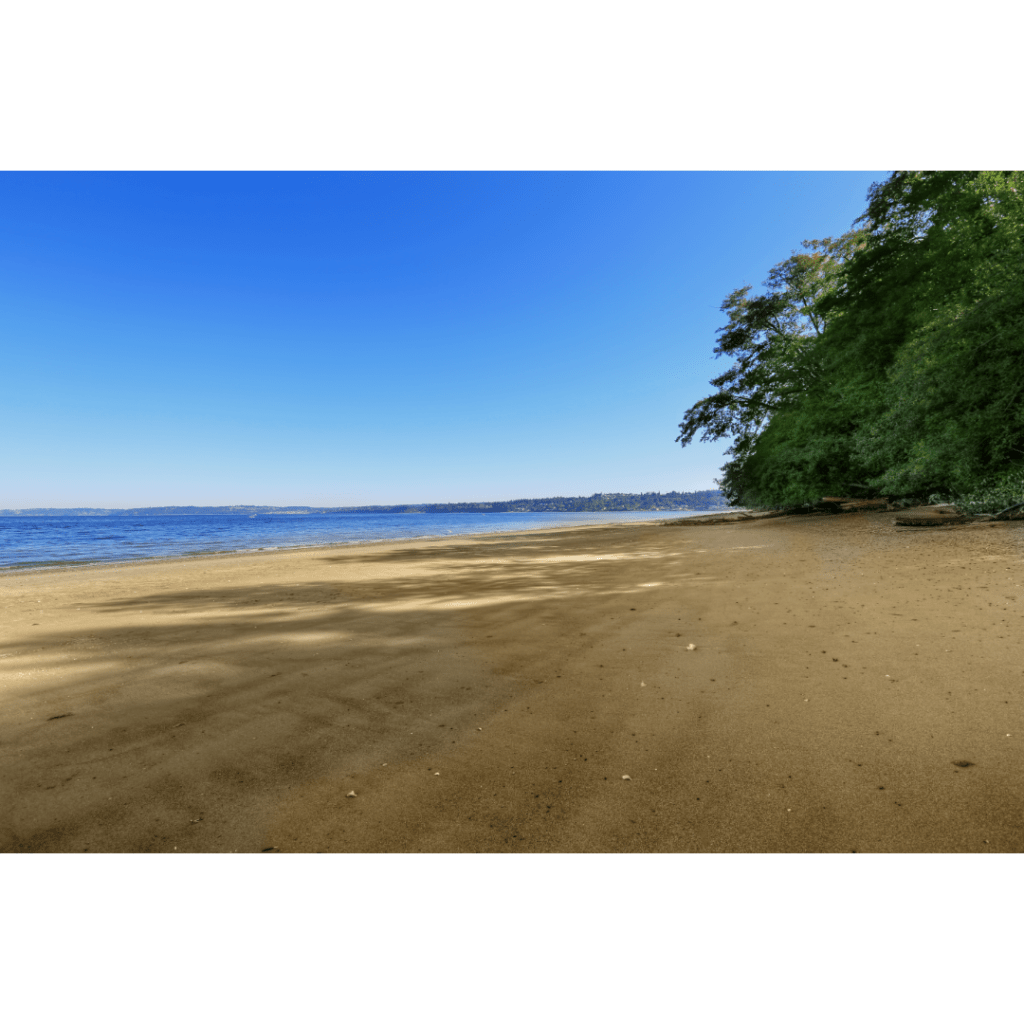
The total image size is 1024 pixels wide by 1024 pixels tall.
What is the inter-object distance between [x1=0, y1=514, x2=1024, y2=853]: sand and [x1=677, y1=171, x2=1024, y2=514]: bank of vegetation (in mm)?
7399

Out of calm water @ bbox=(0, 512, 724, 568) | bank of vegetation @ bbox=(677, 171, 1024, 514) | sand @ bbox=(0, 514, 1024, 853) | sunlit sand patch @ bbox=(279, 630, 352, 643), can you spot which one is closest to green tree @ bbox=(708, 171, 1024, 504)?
bank of vegetation @ bbox=(677, 171, 1024, 514)

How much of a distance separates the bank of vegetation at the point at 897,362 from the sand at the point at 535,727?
7399 millimetres

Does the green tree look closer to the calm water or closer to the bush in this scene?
the bush

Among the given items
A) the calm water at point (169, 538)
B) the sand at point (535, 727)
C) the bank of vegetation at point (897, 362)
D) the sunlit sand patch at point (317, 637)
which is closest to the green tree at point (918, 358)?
the bank of vegetation at point (897, 362)

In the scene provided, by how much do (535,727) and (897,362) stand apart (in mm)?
18342

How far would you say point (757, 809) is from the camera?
191 cm

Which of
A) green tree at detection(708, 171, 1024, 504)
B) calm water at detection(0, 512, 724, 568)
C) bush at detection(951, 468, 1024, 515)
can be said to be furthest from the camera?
calm water at detection(0, 512, 724, 568)

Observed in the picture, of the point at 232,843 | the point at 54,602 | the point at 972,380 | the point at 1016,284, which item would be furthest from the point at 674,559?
the point at 54,602

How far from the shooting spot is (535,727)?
2.71 metres

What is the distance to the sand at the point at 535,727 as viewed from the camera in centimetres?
187

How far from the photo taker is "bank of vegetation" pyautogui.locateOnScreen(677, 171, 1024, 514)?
1032 centimetres

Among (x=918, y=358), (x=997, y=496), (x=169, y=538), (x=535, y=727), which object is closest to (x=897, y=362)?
(x=918, y=358)

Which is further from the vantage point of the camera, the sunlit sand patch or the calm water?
the calm water

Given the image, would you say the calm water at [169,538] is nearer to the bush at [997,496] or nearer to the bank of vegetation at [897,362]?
the bank of vegetation at [897,362]
